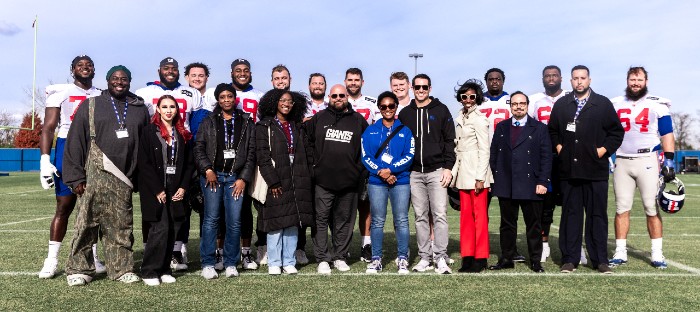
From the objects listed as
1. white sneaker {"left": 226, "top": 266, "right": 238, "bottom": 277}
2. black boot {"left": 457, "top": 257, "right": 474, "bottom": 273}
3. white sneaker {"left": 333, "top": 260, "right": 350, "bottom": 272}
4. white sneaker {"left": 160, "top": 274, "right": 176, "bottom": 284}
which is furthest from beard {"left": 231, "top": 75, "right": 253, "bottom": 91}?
black boot {"left": 457, "top": 257, "right": 474, "bottom": 273}

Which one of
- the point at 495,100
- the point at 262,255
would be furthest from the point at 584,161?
the point at 262,255

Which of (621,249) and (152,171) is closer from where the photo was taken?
(152,171)

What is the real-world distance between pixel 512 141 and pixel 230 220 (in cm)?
282

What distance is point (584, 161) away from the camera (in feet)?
19.5

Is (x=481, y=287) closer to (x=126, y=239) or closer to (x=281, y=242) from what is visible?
(x=281, y=242)

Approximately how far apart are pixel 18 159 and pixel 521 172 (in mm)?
47454

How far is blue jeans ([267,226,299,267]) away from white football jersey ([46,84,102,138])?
2.17 meters

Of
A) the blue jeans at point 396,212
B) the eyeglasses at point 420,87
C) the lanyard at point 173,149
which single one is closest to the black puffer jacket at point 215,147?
the lanyard at point 173,149

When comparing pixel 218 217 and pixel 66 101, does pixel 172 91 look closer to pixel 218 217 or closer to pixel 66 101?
pixel 66 101

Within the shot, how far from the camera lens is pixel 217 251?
628 cm

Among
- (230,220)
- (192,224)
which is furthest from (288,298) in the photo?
(192,224)

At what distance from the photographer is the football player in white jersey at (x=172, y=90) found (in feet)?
20.7

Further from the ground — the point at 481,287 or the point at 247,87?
the point at 247,87

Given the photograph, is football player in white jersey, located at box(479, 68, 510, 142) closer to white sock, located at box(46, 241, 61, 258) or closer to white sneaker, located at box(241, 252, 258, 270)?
white sneaker, located at box(241, 252, 258, 270)
